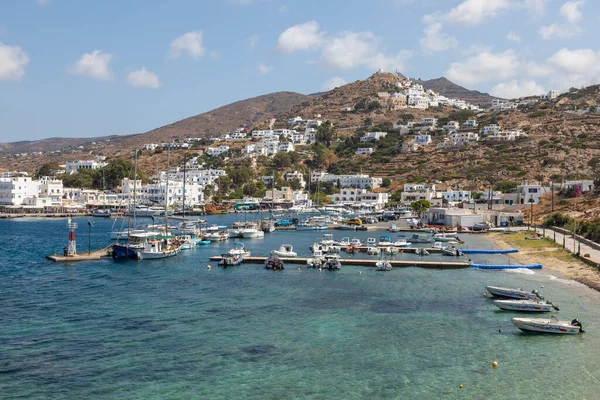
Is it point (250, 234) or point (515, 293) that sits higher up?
point (250, 234)

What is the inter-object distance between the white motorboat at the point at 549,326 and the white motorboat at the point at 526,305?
3673 millimetres

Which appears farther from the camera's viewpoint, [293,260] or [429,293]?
[293,260]

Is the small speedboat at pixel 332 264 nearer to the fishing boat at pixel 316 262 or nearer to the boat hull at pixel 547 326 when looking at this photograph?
the fishing boat at pixel 316 262

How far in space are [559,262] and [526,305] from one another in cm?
1863

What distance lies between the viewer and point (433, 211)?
93938mm

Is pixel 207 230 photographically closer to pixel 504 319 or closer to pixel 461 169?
pixel 504 319

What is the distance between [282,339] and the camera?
87.8ft

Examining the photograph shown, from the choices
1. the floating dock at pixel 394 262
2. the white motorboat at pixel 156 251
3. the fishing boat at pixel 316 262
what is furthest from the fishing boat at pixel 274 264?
the white motorboat at pixel 156 251

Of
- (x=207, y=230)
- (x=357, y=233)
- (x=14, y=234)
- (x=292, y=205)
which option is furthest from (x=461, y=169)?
(x=14, y=234)

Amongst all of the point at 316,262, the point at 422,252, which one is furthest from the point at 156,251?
the point at 422,252

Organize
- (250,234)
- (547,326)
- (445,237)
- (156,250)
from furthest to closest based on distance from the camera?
(250,234) < (445,237) < (156,250) < (547,326)

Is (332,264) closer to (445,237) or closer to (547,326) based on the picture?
(547,326)

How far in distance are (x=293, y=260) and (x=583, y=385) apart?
3218 centimetres

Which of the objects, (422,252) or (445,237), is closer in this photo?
(422,252)
